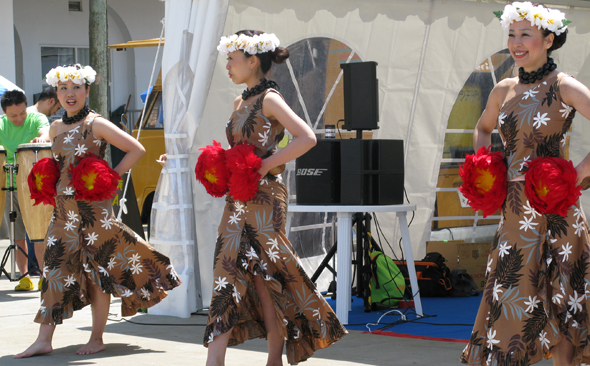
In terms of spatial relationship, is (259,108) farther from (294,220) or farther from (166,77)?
(294,220)

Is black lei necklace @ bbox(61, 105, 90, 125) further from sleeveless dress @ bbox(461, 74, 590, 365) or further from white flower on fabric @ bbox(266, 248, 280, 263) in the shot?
sleeveless dress @ bbox(461, 74, 590, 365)

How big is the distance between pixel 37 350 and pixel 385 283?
2888 mm

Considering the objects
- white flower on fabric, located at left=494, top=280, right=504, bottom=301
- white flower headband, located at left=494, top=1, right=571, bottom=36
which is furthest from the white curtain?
white flower on fabric, located at left=494, top=280, right=504, bottom=301

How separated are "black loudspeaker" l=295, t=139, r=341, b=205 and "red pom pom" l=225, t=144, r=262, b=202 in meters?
1.96

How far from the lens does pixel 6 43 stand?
15258mm

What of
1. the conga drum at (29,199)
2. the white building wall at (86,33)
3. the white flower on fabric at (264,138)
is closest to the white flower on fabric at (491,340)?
the white flower on fabric at (264,138)

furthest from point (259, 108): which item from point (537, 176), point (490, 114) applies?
point (537, 176)

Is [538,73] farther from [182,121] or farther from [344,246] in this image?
[182,121]

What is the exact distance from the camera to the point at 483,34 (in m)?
7.33

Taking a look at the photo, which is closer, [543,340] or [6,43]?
[543,340]

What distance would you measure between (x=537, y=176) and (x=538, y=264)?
1.22ft

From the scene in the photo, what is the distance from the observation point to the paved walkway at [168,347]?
13.8 ft

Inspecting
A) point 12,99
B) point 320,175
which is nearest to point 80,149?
point 320,175

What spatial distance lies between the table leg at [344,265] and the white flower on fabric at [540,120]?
Answer: 237cm
